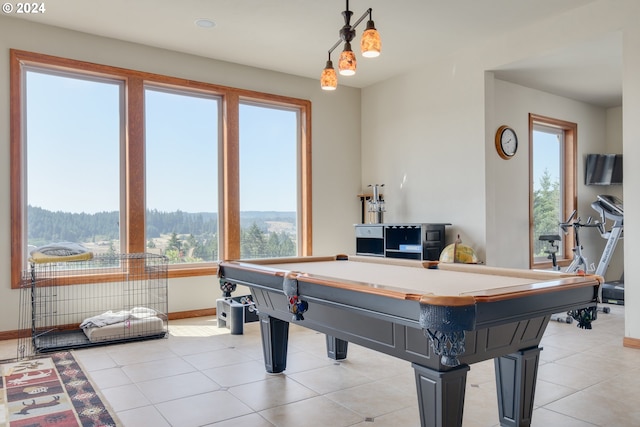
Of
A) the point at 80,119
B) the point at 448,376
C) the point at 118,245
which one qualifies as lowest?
the point at 448,376

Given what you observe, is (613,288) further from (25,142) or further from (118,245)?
(25,142)

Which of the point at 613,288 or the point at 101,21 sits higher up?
the point at 101,21

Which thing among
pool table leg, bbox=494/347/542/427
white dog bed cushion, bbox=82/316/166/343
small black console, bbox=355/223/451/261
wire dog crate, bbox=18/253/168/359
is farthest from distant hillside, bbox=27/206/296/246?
pool table leg, bbox=494/347/542/427

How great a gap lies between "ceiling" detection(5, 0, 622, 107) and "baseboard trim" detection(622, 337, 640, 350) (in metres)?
2.67

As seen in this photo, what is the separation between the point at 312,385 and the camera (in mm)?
3207

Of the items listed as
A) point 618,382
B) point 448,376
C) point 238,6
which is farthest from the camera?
point 238,6

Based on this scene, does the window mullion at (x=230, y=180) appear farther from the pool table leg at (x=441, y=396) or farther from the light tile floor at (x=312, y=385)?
the pool table leg at (x=441, y=396)

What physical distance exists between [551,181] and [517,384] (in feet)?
17.2

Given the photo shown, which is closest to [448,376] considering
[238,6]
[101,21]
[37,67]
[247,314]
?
[247,314]

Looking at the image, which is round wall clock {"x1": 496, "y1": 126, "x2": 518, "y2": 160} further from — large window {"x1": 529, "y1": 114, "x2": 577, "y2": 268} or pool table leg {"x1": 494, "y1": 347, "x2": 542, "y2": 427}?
pool table leg {"x1": 494, "y1": 347, "x2": 542, "y2": 427}

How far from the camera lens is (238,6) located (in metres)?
4.33

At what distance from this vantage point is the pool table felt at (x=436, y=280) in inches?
74.5

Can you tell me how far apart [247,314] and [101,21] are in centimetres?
320

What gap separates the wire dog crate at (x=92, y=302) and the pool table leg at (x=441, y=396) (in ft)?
10.5
